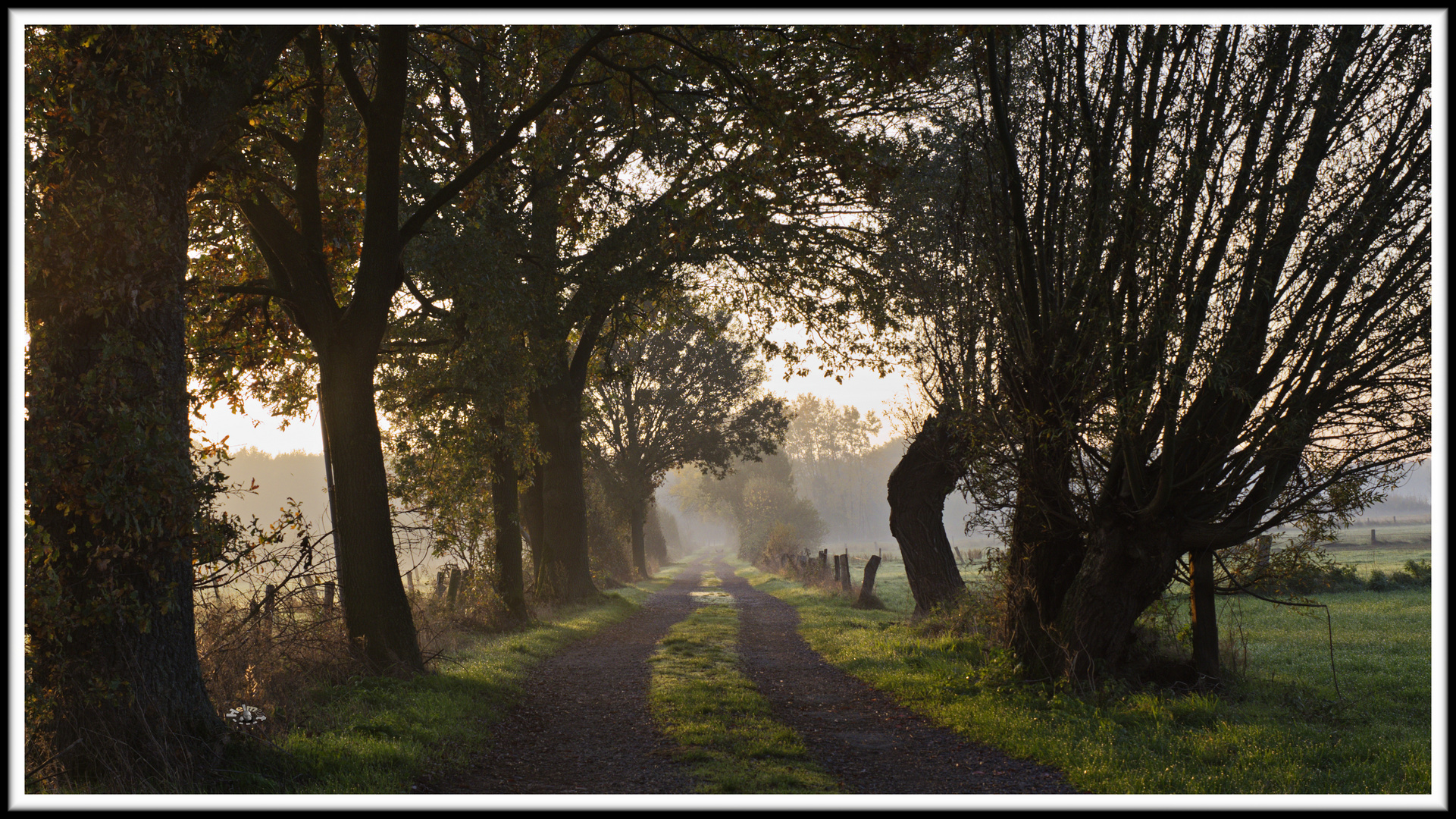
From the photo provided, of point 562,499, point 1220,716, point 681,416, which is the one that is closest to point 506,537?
point 562,499

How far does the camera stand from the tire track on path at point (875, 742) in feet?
21.2

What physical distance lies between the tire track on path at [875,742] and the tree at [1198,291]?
7.49 ft

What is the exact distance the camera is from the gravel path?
645 cm

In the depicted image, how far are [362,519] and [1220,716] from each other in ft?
32.6

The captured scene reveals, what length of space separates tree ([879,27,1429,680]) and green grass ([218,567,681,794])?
682cm

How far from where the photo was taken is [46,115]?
5.62 meters

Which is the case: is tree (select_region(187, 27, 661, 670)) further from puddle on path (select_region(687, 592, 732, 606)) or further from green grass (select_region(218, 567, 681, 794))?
puddle on path (select_region(687, 592, 732, 606))

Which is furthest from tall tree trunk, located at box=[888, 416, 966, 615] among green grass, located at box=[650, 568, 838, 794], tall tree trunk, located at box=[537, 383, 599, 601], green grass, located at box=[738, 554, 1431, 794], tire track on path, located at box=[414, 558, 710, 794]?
tall tree trunk, located at box=[537, 383, 599, 601]

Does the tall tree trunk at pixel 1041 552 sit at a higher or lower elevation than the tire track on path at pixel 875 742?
higher

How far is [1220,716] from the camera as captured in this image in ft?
25.5

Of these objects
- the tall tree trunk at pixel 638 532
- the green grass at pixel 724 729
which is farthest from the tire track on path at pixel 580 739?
the tall tree trunk at pixel 638 532

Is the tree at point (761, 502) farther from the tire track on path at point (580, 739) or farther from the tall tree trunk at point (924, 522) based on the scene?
the tire track on path at point (580, 739)

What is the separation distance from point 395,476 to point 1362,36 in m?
14.5

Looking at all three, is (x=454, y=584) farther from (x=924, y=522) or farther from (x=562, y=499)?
(x=924, y=522)
